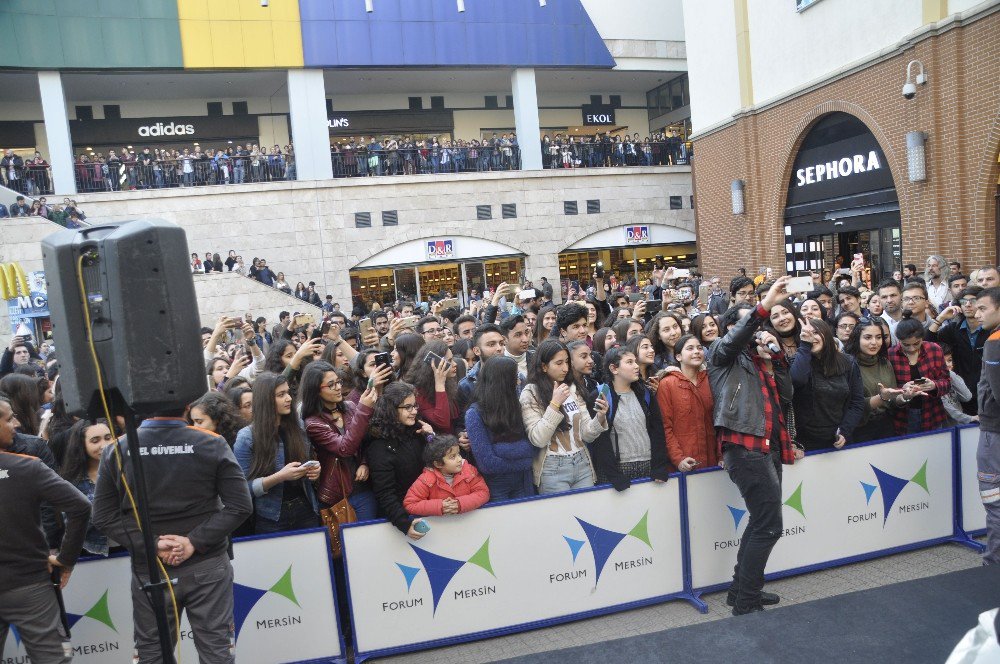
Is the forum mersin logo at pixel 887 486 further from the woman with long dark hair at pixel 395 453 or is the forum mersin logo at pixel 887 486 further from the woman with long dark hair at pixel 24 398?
the woman with long dark hair at pixel 24 398

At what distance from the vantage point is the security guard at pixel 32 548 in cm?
345

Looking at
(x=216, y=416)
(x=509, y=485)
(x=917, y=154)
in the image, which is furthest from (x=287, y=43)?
(x=509, y=485)

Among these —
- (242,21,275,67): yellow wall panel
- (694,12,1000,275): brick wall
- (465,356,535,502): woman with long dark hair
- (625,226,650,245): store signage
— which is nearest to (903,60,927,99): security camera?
(694,12,1000,275): brick wall

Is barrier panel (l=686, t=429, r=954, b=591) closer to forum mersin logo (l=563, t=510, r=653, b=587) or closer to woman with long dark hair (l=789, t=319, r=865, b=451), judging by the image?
woman with long dark hair (l=789, t=319, r=865, b=451)

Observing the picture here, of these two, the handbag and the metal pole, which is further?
the handbag

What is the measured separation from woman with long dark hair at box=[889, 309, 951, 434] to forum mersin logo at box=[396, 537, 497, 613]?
3520 mm

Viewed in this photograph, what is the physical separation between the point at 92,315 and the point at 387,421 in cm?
192

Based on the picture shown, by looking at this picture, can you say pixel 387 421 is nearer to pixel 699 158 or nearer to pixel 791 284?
pixel 791 284

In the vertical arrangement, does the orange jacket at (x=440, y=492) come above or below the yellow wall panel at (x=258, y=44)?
below

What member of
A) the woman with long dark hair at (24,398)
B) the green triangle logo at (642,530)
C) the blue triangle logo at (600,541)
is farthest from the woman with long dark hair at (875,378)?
the woman with long dark hair at (24,398)

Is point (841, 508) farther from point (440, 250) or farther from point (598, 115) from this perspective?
point (598, 115)

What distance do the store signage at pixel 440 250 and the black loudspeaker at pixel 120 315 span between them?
21356 millimetres

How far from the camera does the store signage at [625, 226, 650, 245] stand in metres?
26.3

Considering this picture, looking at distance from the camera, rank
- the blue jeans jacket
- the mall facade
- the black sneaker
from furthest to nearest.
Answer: the mall facade
the black sneaker
the blue jeans jacket
